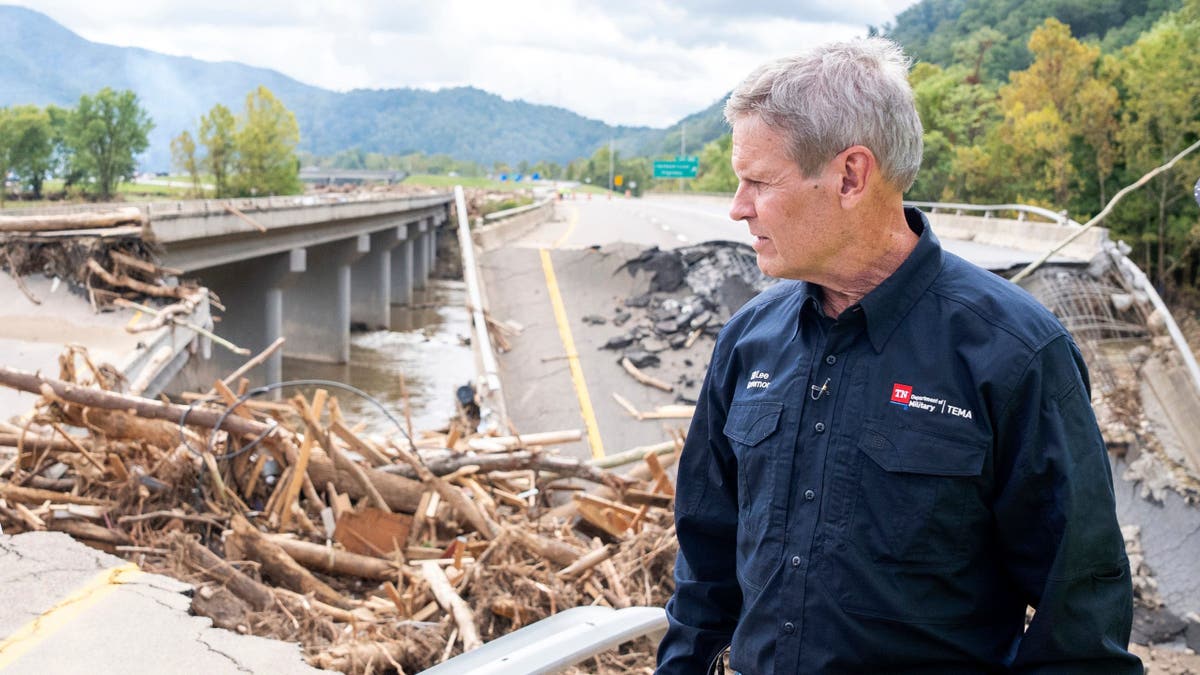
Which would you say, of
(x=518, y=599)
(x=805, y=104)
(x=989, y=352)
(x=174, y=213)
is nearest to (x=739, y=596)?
(x=989, y=352)

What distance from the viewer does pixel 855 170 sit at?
2287 mm

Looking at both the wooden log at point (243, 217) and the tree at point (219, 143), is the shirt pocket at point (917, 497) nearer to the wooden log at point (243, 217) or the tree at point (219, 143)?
the wooden log at point (243, 217)

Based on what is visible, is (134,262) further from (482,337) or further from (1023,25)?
(1023,25)

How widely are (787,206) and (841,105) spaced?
0.25m

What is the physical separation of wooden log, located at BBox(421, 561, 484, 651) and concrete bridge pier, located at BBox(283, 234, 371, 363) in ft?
130

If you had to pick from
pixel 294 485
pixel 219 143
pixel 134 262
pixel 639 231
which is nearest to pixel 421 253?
pixel 219 143

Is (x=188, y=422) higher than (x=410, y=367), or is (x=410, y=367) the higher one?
(x=188, y=422)

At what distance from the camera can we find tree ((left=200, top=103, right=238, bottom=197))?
81750 millimetres

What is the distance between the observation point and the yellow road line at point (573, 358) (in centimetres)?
1712

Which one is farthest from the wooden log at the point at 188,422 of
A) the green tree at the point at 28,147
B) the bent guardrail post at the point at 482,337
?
the green tree at the point at 28,147

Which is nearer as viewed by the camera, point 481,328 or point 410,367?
point 481,328

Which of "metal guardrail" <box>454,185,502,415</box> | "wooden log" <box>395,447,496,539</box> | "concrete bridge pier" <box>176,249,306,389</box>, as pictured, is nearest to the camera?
"wooden log" <box>395,447,496,539</box>

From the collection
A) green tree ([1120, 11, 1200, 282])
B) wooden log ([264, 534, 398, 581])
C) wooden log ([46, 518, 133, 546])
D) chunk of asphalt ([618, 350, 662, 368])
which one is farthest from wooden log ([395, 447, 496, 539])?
green tree ([1120, 11, 1200, 282])

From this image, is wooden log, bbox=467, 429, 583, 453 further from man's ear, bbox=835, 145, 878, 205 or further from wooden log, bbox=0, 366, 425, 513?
man's ear, bbox=835, 145, 878, 205
